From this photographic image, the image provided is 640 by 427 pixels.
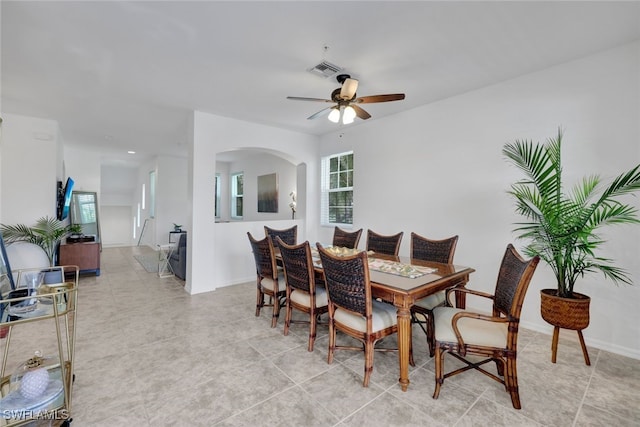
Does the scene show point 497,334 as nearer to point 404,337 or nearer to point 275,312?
point 404,337

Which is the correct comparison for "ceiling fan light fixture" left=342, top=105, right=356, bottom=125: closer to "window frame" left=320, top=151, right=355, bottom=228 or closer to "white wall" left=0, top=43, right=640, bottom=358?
"white wall" left=0, top=43, right=640, bottom=358

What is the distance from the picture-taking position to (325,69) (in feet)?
9.11

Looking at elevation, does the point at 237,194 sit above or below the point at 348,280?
above

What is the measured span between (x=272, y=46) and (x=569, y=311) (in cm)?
334

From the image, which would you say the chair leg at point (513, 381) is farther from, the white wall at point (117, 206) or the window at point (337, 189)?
the white wall at point (117, 206)

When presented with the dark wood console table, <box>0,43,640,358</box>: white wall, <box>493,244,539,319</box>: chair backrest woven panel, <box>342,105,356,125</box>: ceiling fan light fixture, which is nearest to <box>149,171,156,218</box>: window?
the dark wood console table

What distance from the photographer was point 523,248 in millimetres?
2984

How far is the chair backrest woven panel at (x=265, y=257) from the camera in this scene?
2.91 metres

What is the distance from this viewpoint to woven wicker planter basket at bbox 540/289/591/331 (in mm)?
2219

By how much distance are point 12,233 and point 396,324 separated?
17.7ft

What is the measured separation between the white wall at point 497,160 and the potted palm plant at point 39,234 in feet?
15.9

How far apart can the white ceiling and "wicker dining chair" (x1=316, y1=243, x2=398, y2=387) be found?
1818 millimetres

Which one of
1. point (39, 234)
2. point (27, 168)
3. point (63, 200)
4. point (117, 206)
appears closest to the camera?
point (39, 234)

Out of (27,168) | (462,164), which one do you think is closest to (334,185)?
(462,164)
